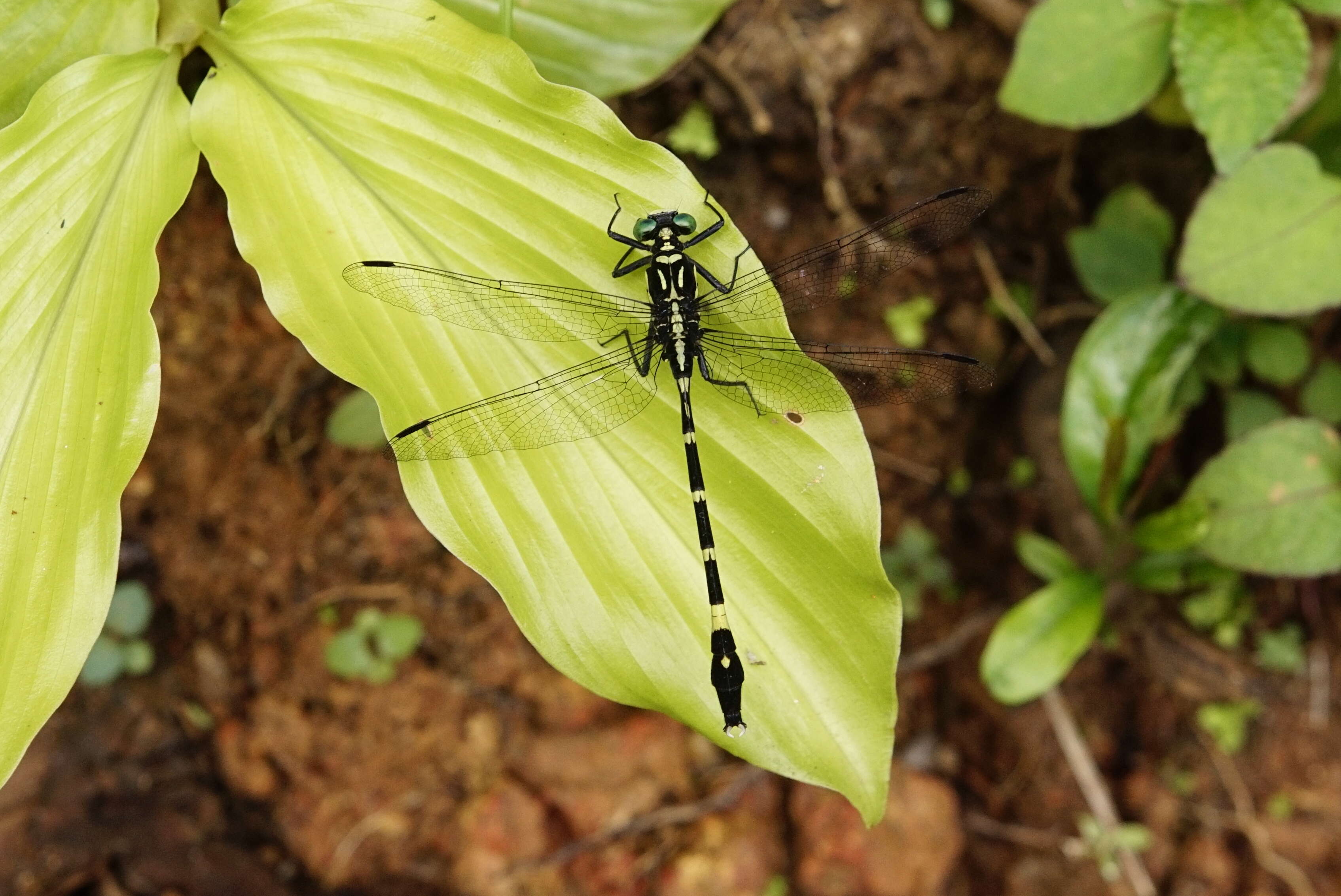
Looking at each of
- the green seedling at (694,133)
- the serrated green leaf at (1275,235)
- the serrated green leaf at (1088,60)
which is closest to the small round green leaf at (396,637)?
the green seedling at (694,133)

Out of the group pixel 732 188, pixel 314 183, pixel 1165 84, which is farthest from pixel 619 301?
pixel 1165 84

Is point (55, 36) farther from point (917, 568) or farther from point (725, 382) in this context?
point (917, 568)

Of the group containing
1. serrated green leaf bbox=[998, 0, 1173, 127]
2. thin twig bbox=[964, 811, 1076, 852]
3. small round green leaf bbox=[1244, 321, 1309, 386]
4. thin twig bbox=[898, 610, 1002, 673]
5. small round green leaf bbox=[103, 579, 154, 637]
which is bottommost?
thin twig bbox=[964, 811, 1076, 852]

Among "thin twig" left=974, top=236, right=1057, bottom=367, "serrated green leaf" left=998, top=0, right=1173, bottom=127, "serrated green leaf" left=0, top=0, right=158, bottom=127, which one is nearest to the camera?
"serrated green leaf" left=0, top=0, right=158, bottom=127

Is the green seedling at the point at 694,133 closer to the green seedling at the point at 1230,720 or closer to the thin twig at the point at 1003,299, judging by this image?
the thin twig at the point at 1003,299

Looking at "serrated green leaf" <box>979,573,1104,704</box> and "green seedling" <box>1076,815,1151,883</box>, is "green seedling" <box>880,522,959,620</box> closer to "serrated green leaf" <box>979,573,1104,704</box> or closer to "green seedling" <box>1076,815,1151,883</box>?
"serrated green leaf" <box>979,573,1104,704</box>

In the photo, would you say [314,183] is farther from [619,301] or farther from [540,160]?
[619,301]

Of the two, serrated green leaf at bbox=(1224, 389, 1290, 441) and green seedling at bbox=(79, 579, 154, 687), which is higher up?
green seedling at bbox=(79, 579, 154, 687)

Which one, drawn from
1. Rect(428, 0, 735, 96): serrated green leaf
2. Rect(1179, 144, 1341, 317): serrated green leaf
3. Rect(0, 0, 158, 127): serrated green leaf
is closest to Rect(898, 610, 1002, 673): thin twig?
Rect(1179, 144, 1341, 317): serrated green leaf
